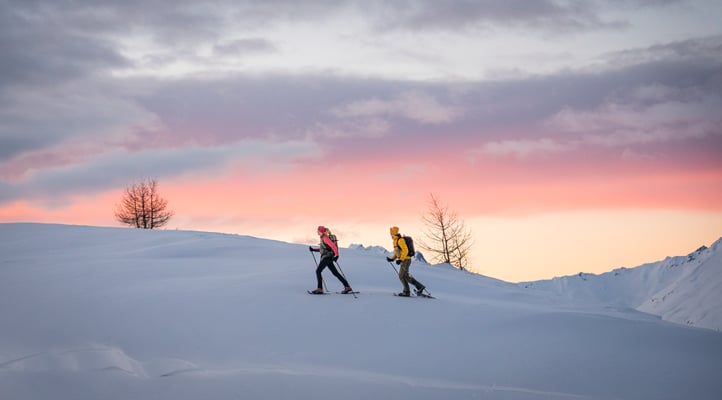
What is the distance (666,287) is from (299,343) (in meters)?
145

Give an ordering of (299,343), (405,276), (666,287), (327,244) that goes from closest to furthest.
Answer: (299,343), (327,244), (405,276), (666,287)

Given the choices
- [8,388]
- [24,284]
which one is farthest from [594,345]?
[24,284]

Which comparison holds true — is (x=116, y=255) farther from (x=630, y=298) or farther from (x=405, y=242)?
(x=630, y=298)

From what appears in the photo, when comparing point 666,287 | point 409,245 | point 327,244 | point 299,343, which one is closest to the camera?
point 299,343

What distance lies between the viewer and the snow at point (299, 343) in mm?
8680

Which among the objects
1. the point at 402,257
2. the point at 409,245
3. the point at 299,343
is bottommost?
the point at 299,343

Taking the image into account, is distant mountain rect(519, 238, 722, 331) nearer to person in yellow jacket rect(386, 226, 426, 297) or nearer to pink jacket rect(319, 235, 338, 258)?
person in yellow jacket rect(386, 226, 426, 297)

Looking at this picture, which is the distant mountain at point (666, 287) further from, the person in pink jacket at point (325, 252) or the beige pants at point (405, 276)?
the person in pink jacket at point (325, 252)

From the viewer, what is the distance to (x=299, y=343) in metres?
11.2

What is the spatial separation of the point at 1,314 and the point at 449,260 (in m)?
36.5

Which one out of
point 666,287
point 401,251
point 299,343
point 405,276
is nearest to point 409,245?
point 401,251

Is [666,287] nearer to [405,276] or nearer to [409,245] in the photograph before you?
[405,276]

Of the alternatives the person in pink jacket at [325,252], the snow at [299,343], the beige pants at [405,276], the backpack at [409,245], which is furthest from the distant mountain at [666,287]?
the person in pink jacket at [325,252]

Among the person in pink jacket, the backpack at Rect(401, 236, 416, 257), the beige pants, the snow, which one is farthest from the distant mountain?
the person in pink jacket
